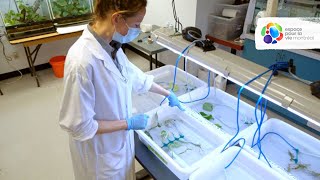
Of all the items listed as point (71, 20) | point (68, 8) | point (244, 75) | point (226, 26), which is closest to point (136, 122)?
point (244, 75)

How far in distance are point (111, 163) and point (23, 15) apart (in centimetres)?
309

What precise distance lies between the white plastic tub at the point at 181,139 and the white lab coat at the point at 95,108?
19 cm

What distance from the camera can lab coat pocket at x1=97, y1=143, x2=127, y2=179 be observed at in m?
1.16

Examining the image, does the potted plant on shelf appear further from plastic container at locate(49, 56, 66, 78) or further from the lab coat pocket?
the lab coat pocket

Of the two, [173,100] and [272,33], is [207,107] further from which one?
[272,33]

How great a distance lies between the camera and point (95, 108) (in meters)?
1.04

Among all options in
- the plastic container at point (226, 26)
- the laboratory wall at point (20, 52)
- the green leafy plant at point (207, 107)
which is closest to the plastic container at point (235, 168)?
the green leafy plant at point (207, 107)

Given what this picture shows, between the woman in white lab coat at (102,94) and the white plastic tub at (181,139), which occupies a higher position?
the woman in white lab coat at (102,94)

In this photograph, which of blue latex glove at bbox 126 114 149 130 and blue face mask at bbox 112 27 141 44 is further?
blue latex glove at bbox 126 114 149 130

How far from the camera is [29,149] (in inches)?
92.4

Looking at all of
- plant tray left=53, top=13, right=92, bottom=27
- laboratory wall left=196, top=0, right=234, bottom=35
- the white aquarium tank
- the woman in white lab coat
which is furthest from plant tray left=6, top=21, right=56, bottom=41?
the woman in white lab coat

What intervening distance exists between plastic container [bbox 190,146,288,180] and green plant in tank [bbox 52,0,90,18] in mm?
3391

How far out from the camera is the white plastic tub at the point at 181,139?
3.80 ft

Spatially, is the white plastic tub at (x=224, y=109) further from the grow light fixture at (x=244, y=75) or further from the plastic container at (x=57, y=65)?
the plastic container at (x=57, y=65)
